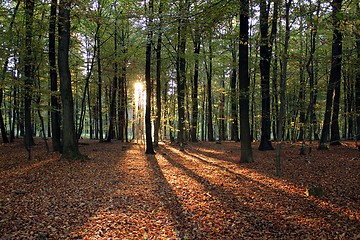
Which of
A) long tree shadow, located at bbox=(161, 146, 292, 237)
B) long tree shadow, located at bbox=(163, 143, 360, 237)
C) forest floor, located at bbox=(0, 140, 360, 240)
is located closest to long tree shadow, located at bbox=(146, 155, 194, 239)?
forest floor, located at bbox=(0, 140, 360, 240)

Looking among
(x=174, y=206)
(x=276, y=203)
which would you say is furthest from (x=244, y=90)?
(x=174, y=206)

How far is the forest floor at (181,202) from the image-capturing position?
439 centimetres

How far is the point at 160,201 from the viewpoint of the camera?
5.96 metres

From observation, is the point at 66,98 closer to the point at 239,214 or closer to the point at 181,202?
the point at 181,202

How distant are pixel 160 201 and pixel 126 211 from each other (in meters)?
0.96

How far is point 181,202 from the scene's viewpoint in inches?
232

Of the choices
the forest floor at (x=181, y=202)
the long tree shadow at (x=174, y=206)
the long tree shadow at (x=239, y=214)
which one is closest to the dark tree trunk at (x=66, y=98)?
the forest floor at (x=181, y=202)

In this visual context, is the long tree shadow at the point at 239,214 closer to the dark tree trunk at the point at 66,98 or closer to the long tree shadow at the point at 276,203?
the long tree shadow at the point at 276,203

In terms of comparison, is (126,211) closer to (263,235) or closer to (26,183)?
(263,235)

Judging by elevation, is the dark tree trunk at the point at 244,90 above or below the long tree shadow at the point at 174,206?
above

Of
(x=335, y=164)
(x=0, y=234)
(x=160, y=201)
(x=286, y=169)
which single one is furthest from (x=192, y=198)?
(x=335, y=164)

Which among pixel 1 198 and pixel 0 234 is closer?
pixel 0 234

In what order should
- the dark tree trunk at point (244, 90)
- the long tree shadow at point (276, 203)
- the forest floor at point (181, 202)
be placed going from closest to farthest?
the forest floor at point (181, 202) → the long tree shadow at point (276, 203) → the dark tree trunk at point (244, 90)

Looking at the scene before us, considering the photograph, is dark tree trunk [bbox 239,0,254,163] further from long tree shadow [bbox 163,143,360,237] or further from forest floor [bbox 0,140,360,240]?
long tree shadow [bbox 163,143,360,237]
